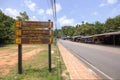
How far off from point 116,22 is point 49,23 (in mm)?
79263

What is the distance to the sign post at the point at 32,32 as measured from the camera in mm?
10680

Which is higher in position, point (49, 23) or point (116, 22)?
point (116, 22)

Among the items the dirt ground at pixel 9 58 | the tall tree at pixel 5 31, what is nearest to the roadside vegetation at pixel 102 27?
the tall tree at pixel 5 31

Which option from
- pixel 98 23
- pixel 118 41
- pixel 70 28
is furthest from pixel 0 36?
pixel 70 28

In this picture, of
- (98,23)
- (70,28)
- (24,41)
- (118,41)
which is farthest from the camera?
(70,28)

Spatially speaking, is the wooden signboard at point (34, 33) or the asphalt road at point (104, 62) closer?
the asphalt road at point (104, 62)

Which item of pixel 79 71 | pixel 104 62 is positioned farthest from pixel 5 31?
pixel 79 71

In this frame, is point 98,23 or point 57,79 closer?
point 57,79

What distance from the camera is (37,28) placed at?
10859mm

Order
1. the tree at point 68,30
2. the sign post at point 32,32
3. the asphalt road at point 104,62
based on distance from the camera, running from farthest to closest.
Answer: the tree at point 68,30 < the sign post at point 32,32 < the asphalt road at point 104,62

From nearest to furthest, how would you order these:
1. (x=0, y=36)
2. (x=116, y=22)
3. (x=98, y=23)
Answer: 1. (x=0, y=36)
2. (x=116, y=22)
3. (x=98, y=23)

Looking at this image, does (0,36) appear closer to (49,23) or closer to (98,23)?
(49,23)

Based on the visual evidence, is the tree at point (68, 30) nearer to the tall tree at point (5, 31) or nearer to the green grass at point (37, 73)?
the tall tree at point (5, 31)

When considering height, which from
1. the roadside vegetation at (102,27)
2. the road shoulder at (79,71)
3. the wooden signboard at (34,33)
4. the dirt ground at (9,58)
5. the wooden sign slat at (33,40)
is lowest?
the dirt ground at (9,58)
